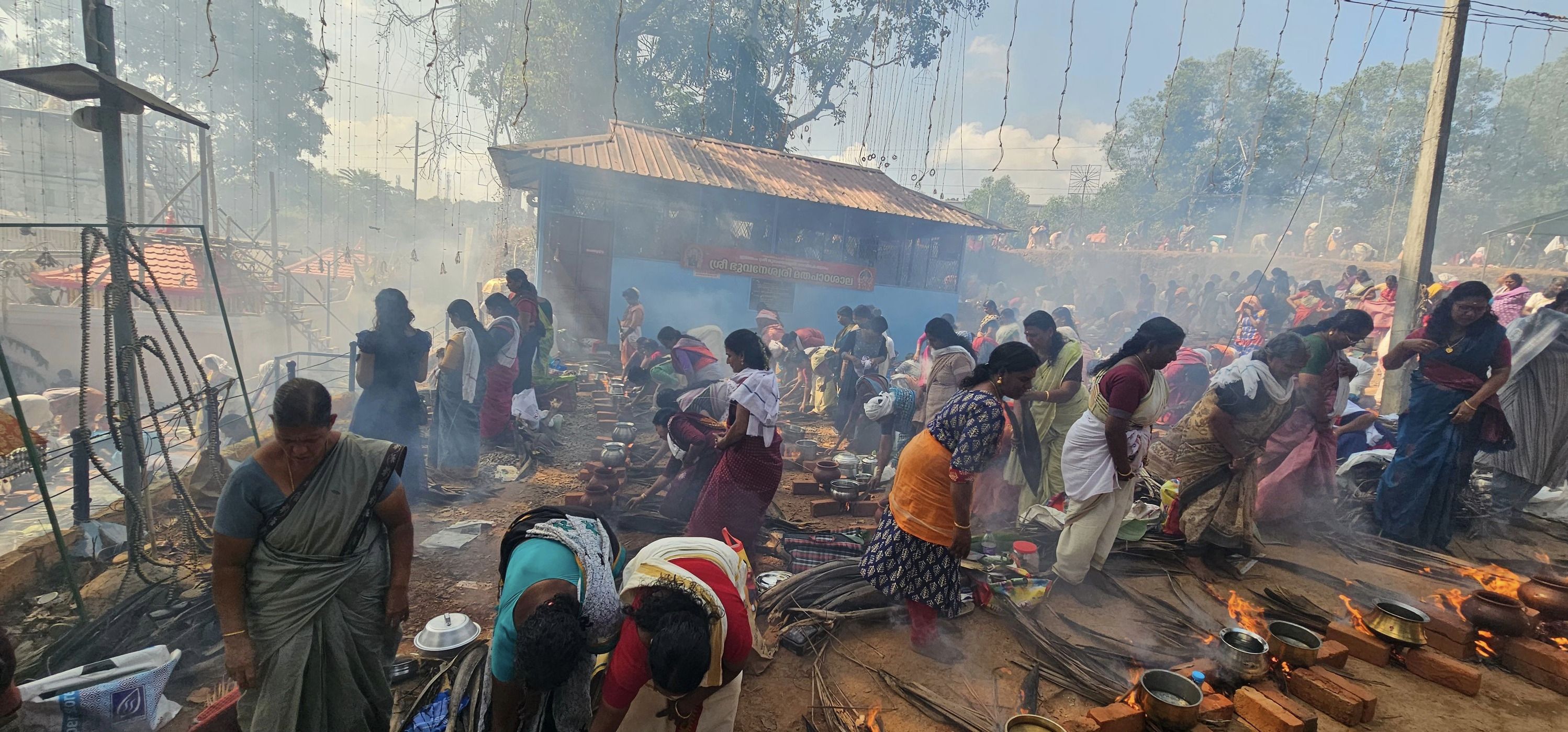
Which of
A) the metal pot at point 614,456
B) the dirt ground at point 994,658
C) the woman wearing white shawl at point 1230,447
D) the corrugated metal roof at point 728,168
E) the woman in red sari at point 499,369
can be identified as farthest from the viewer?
the corrugated metal roof at point 728,168

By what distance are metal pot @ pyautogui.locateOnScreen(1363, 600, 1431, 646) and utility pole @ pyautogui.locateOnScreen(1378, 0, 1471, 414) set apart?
18.2 feet

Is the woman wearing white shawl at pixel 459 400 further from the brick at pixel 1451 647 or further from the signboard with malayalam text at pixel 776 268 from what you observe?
the signboard with malayalam text at pixel 776 268

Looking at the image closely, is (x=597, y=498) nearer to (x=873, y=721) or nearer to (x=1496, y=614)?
(x=873, y=721)

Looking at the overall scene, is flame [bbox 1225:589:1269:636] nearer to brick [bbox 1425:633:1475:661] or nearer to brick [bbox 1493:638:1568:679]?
brick [bbox 1425:633:1475:661]

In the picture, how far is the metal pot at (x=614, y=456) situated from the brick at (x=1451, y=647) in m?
6.32

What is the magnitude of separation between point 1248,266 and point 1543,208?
1165 cm

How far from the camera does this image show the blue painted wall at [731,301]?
14766 mm

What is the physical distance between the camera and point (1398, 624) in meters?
3.79

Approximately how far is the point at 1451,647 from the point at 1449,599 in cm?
115

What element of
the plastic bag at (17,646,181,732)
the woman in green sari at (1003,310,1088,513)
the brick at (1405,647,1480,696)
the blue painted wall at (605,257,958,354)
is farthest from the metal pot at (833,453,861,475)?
the blue painted wall at (605,257,958,354)

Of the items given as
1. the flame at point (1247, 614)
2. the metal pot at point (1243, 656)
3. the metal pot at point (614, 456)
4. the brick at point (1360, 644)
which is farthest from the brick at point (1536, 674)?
the metal pot at point (614, 456)

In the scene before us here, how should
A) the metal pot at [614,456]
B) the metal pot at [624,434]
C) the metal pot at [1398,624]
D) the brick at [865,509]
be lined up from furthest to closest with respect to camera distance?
1. the metal pot at [624,434]
2. the metal pot at [614,456]
3. the brick at [865,509]
4. the metal pot at [1398,624]

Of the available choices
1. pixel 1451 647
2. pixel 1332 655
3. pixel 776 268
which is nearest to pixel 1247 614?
pixel 1332 655

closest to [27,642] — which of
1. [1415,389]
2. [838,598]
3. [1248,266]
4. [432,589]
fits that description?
[432,589]
